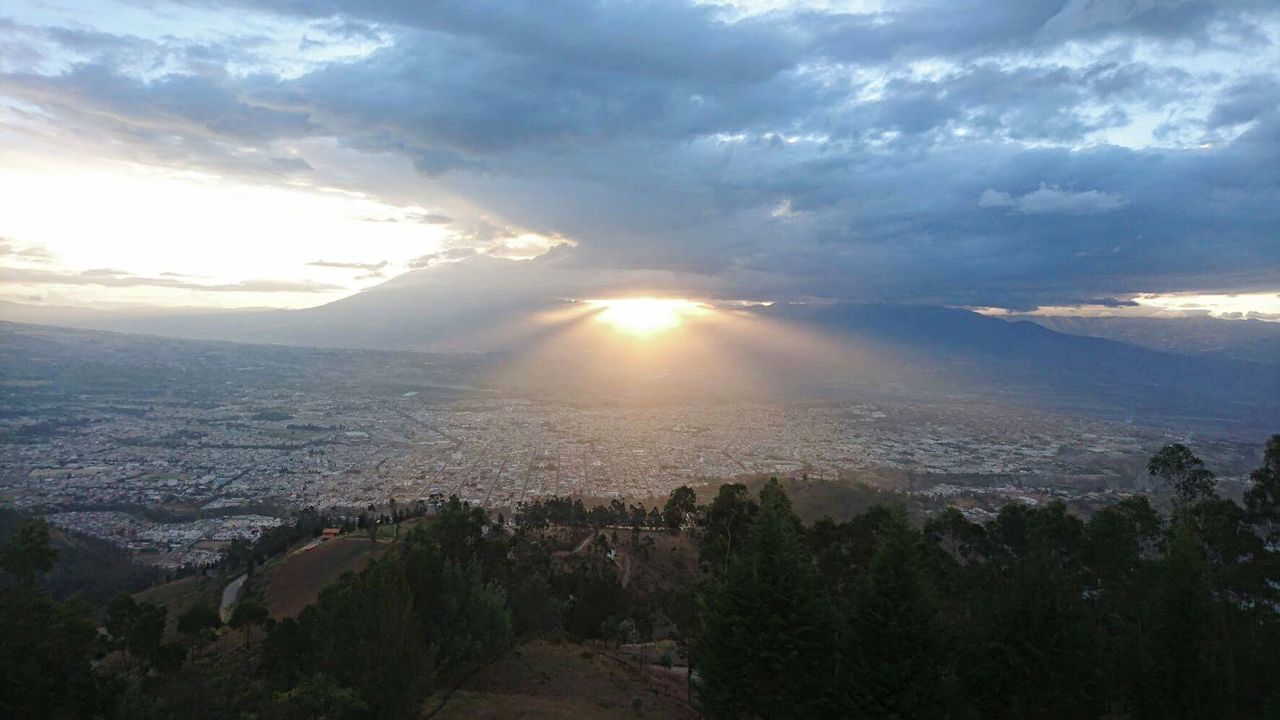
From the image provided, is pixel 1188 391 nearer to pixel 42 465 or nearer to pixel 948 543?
pixel 948 543

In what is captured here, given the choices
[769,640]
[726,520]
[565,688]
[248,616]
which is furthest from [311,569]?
[769,640]

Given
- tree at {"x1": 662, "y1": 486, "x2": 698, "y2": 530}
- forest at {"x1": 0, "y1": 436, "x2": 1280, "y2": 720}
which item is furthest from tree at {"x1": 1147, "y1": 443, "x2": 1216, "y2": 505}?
tree at {"x1": 662, "y1": 486, "x2": 698, "y2": 530}

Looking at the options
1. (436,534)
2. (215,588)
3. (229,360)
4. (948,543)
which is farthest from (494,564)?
(229,360)

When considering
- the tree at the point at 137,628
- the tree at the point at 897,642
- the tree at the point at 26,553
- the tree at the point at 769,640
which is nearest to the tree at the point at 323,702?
the tree at the point at 26,553

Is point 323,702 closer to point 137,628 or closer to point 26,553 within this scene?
point 26,553

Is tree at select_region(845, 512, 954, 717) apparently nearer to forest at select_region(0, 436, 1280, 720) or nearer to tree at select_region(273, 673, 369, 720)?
forest at select_region(0, 436, 1280, 720)
